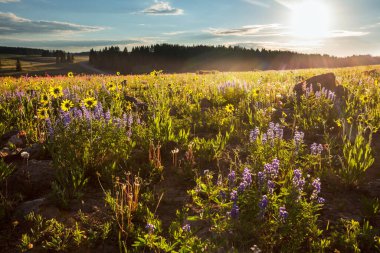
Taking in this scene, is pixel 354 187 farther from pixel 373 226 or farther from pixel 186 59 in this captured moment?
pixel 186 59

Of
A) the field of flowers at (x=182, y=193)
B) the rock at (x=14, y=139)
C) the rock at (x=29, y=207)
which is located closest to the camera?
the field of flowers at (x=182, y=193)

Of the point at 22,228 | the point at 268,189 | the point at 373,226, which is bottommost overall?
the point at 22,228

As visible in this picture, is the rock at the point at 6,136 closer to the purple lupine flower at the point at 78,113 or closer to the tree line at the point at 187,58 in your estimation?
the purple lupine flower at the point at 78,113

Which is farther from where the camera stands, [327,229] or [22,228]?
[22,228]

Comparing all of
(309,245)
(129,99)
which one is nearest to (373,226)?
(309,245)

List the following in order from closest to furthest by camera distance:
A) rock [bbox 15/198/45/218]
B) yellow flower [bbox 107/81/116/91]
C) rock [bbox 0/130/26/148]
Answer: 1. rock [bbox 15/198/45/218]
2. rock [bbox 0/130/26/148]
3. yellow flower [bbox 107/81/116/91]

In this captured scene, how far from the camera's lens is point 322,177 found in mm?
4473

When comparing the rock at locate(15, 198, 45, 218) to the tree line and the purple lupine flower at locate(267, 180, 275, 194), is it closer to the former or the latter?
the purple lupine flower at locate(267, 180, 275, 194)

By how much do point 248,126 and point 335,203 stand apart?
3.22 m

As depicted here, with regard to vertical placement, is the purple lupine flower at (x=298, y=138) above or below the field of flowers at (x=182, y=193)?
above

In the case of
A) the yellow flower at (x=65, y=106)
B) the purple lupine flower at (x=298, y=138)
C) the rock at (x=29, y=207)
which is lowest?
the rock at (x=29, y=207)

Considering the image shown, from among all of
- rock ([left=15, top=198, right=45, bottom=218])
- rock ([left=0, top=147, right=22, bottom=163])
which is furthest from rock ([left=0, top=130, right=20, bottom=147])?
rock ([left=15, top=198, right=45, bottom=218])

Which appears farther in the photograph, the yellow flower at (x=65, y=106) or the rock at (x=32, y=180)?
the yellow flower at (x=65, y=106)

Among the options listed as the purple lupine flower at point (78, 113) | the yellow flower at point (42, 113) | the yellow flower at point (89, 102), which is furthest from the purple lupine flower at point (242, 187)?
the yellow flower at point (42, 113)
